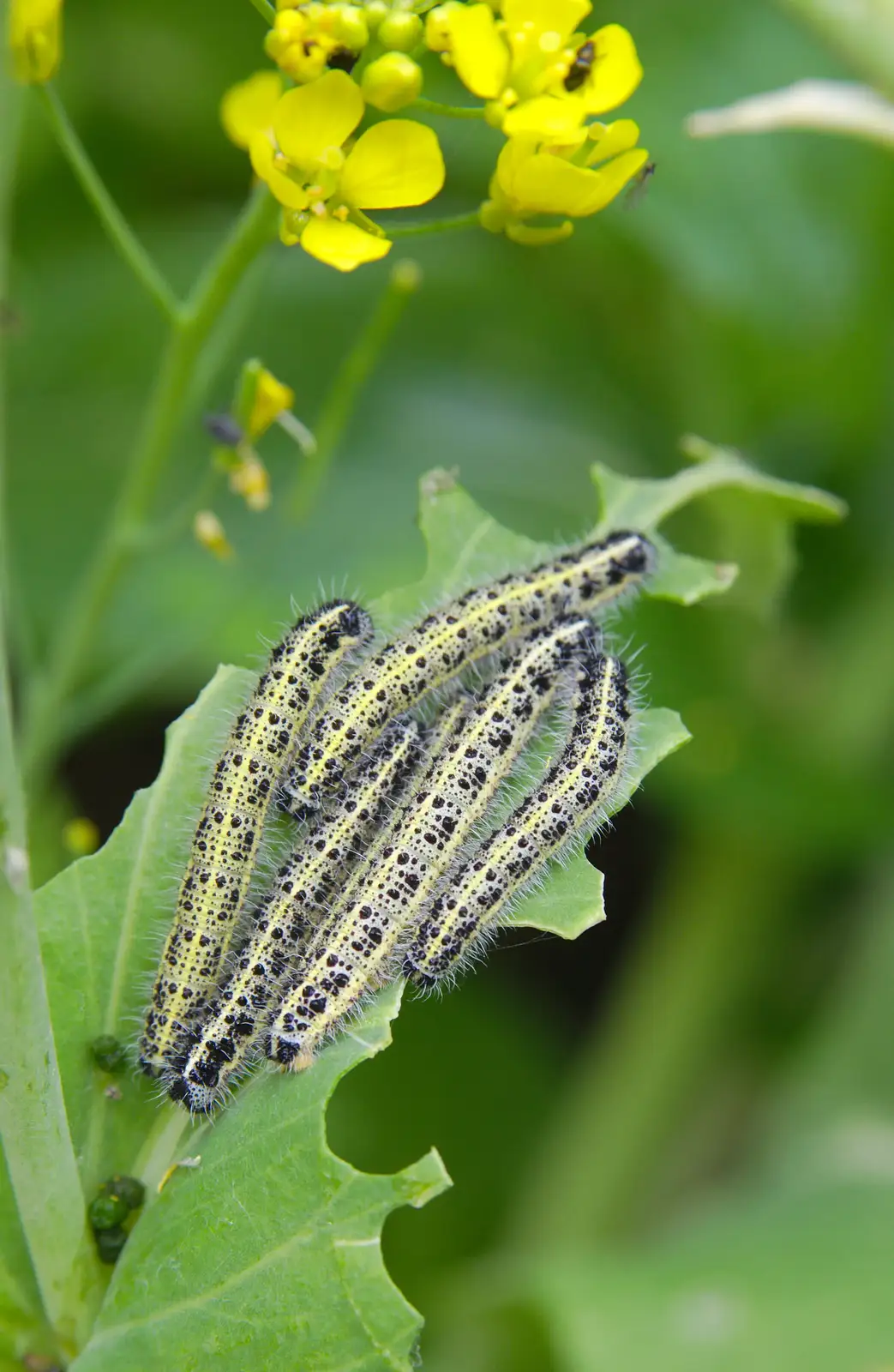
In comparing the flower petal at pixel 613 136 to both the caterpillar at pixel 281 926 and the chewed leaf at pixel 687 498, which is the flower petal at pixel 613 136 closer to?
the chewed leaf at pixel 687 498

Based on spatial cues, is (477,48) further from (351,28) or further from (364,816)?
(364,816)

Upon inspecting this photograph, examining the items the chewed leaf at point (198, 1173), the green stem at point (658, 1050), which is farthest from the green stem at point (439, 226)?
the green stem at point (658, 1050)

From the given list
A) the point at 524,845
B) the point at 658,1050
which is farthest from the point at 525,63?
the point at 658,1050

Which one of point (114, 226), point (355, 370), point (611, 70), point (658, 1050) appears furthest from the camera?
point (658, 1050)

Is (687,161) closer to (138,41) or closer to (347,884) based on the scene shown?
(138,41)

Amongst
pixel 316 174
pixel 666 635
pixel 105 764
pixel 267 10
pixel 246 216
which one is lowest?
pixel 105 764

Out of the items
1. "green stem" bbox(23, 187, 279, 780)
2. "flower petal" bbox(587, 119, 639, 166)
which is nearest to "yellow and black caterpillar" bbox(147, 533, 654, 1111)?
"green stem" bbox(23, 187, 279, 780)

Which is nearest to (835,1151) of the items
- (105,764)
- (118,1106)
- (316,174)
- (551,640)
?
(551,640)
